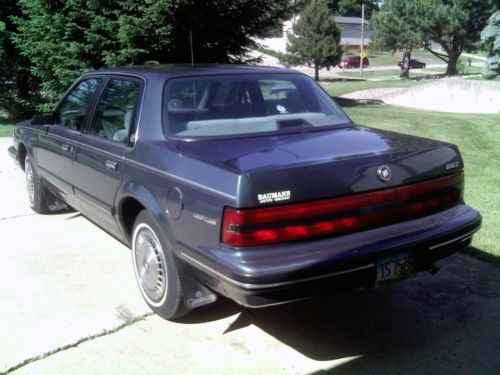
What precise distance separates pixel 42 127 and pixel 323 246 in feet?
11.8

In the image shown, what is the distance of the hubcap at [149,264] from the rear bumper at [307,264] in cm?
40

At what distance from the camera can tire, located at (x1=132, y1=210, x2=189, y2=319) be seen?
326 cm

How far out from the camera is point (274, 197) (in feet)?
8.87

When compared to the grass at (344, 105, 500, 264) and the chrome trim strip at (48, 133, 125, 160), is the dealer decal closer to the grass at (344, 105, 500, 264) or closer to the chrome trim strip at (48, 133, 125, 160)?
the chrome trim strip at (48, 133, 125, 160)

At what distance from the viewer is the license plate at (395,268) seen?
2.94 meters

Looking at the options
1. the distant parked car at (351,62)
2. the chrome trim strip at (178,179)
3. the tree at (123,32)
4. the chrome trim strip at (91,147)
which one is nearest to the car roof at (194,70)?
the chrome trim strip at (91,147)

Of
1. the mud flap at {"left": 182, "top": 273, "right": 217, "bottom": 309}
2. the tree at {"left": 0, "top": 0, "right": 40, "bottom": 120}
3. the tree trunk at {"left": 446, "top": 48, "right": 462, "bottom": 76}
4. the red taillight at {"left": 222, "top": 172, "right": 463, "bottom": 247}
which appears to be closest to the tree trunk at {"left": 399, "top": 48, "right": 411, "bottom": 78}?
the tree trunk at {"left": 446, "top": 48, "right": 462, "bottom": 76}

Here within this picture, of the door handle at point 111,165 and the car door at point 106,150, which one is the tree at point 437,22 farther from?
the door handle at point 111,165

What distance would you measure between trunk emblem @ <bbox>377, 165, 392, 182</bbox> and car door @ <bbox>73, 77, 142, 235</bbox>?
5.55 ft

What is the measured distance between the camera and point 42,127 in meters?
5.31

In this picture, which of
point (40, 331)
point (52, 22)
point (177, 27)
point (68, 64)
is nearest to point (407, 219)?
point (40, 331)

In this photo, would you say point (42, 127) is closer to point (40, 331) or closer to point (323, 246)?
point (40, 331)

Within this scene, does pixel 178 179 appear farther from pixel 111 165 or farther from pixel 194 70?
pixel 194 70

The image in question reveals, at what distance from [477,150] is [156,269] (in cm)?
744
